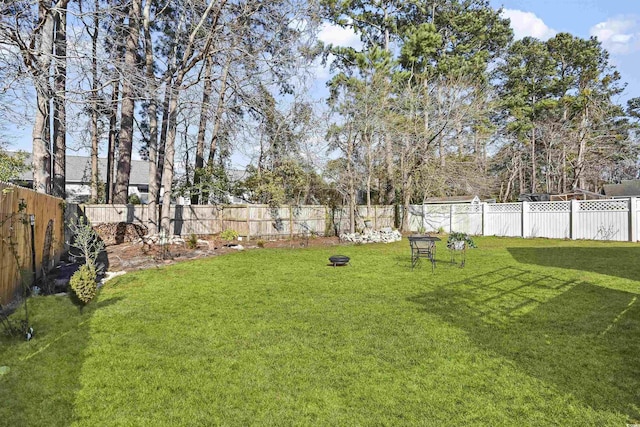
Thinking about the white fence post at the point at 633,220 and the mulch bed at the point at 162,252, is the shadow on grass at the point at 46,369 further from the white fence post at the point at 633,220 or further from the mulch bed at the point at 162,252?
the white fence post at the point at 633,220

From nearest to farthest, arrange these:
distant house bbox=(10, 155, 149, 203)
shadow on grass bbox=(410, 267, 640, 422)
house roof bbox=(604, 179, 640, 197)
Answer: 1. shadow on grass bbox=(410, 267, 640, 422)
2. house roof bbox=(604, 179, 640, 197)
3. distant house bbox=(10, 155, 149, 203)

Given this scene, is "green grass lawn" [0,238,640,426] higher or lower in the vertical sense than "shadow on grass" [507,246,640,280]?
lower

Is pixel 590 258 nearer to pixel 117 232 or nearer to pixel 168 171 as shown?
pixel 168 171

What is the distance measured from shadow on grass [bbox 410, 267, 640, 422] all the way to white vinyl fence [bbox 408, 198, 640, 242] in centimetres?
918

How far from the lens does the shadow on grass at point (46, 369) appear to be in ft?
7.64

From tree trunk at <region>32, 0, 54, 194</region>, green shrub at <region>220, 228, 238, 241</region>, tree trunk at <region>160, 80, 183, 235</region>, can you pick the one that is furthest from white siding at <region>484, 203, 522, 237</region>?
tree trunk at <region>32, 0, 54, 194</region>

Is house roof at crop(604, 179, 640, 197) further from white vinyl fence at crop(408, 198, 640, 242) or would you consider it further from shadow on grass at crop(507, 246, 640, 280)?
shadow on grass at crop(507, 246, 640, 280)

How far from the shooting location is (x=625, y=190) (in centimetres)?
1973

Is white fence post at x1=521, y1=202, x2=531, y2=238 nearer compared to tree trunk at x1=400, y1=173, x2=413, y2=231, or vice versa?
white fence post at x1=521, y1=202, x2=531, y2=238

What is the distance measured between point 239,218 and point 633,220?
1424 cm

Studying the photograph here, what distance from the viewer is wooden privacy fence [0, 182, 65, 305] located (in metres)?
4.36

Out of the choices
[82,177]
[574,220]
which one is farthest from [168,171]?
[82,177]

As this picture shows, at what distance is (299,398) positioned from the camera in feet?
8.16

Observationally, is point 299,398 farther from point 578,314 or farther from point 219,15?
point 219,15
